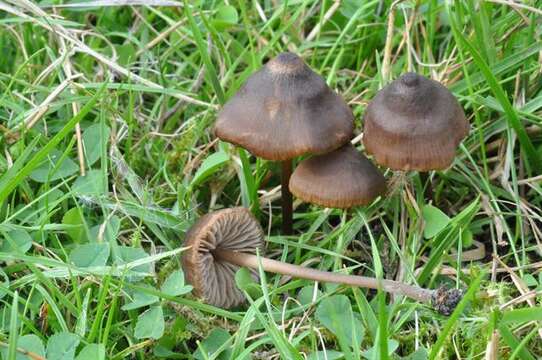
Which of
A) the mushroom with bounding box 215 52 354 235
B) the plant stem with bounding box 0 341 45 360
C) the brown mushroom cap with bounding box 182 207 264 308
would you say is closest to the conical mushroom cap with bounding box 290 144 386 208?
the mushroom with bounding box 215 52 354 235

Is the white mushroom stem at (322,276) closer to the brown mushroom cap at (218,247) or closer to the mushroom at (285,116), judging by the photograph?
the brown mushroom cap at (218,247)

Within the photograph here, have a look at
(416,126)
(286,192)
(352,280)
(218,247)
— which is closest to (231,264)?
(218,247)

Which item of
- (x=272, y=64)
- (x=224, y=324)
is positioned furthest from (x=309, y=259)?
(x=272, y=64)

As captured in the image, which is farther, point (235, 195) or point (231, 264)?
point (235, 195)

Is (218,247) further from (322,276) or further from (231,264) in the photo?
(322,276)

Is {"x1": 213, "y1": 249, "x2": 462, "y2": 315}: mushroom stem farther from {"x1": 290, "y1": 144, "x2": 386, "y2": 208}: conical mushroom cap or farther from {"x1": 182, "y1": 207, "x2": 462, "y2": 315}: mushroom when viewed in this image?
{"x1": 290, "y1": 144, "x2": 386, "y2": 208}: conical mushroom cap

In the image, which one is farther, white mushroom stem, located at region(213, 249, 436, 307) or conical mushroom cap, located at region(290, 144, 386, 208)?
conical mushroom cap, located at region(290, 144, 386, 208)
